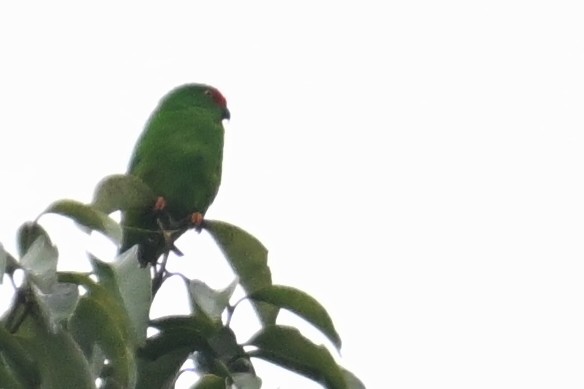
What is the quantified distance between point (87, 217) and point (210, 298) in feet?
0.81

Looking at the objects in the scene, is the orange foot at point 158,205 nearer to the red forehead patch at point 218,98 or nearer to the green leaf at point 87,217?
the green leaf at point 87,217

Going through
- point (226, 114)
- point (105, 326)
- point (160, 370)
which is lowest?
point (160, 370)

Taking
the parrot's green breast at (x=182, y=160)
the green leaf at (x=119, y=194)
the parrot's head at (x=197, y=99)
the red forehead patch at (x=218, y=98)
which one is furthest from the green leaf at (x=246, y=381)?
the red forehead patch at (x=218, y=98)

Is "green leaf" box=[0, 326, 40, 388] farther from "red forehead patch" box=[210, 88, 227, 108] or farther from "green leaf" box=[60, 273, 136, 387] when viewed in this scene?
"red forehead patch" box=[210, 88, 227, 108]

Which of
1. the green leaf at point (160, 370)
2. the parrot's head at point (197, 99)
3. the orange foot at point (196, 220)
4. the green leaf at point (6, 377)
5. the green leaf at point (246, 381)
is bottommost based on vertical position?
the green leaf at point (160, 370)

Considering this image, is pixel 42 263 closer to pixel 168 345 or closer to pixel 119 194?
pixel 168 345

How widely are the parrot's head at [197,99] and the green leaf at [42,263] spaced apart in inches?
121

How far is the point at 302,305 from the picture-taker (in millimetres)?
1943

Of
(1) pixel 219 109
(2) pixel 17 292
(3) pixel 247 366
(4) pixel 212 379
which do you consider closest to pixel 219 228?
(3) pixel 247 366

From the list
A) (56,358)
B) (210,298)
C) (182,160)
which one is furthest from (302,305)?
(182,160)

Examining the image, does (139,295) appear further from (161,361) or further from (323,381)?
(323,381)

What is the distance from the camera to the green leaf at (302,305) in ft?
6.36

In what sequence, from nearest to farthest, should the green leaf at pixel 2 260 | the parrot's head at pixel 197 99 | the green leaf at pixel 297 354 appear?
the green leaf at pixel 2 260 < the green leaf at pixel 297 354 < the parrot's head at pixel 197 99

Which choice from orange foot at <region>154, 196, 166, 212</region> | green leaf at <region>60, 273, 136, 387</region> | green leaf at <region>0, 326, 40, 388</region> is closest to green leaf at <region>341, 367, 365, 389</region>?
green leaf at <region>60, 273, 136, 387</region>
